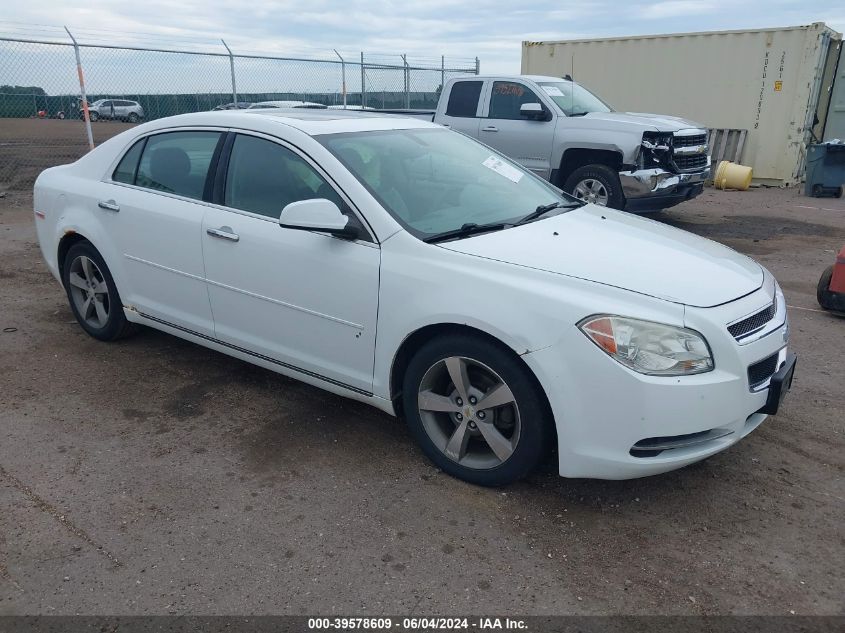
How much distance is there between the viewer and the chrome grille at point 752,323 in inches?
112

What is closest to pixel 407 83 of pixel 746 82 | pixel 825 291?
pixel 746 82

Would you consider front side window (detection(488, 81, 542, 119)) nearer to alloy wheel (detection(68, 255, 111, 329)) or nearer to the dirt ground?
the dirt ground

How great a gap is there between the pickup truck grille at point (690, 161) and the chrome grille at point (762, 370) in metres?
6.82

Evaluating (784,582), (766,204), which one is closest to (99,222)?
(784,582)

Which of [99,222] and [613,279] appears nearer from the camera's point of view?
[613,279]

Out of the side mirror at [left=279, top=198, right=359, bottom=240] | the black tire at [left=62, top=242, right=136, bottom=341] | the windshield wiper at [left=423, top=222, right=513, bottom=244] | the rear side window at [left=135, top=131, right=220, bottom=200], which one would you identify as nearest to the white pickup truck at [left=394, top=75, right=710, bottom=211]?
the rear side window at [left=135, top=131, right=220, bottom=200]

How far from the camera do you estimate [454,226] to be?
3396mm

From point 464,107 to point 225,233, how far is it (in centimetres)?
728

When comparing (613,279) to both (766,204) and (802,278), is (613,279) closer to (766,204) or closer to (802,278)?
(802,278)

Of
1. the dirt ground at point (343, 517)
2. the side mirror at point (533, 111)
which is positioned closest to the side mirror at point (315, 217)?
the dirt ground at point (343, 517)

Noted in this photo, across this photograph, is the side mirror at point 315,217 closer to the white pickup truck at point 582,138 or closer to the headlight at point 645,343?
the headlight at point 645,343

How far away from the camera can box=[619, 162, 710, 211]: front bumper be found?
892 cm

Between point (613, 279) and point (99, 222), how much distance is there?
131 inches

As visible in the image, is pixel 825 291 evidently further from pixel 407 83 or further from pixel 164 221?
pixel 407 83
